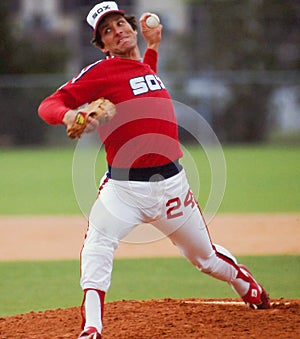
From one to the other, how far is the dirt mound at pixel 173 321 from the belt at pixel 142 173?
1.04 m

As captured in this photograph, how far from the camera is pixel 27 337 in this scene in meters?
5.35

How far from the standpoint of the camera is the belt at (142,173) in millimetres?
5207

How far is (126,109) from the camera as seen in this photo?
5191mm

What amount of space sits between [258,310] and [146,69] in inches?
79.7

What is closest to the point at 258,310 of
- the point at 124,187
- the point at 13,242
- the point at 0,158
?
the point at 124,187

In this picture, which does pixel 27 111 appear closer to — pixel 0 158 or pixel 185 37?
pixel 0 158

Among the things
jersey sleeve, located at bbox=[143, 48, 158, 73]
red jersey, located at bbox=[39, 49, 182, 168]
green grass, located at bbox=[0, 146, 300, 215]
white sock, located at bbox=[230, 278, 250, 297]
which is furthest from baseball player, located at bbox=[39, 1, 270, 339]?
green grass, located at bbox=[0, 146, 300, 215]

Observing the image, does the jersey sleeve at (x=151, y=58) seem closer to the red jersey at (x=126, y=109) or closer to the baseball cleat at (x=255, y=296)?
the red jersey at (x=126, y=109)

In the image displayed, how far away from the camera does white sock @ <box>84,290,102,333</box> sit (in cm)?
493

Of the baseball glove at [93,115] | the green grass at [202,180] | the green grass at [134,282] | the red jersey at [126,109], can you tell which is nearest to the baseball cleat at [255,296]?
the green grass at [134,282]

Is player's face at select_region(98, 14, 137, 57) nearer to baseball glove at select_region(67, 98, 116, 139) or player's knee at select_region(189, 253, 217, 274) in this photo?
baseball glove at select_region(67, 98, 116, 139)

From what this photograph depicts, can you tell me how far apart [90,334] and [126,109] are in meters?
1.46

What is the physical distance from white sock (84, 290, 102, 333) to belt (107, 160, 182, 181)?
789 millimetres

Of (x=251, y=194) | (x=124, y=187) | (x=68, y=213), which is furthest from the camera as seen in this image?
(x=251, y=194)
